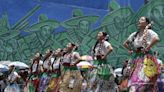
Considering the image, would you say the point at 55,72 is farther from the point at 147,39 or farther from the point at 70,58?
the point at 147,39

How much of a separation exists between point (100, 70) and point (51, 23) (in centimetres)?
1917

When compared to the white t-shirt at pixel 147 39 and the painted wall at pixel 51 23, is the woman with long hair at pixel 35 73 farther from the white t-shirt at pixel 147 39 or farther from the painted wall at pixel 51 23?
→ the painted wall at pixel 51 23

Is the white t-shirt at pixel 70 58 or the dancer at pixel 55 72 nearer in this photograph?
the white t-shirt at pixel 70 58

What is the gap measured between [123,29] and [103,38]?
58.8 ft

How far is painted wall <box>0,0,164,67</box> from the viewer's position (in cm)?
2912

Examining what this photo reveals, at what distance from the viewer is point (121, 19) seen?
1144 inches

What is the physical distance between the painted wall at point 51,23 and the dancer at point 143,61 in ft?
64.8

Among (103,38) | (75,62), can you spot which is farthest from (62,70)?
(103,38)

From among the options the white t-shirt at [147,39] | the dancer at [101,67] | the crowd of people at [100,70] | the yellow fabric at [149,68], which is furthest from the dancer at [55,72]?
the yellow fabric at [149,68]

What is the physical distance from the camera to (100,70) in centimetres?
1093

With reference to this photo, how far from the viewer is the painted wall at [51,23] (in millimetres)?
29125

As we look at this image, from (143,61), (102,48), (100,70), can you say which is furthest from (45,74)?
(143,61)

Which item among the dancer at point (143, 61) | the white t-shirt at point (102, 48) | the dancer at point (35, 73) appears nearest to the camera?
the dancer at point (143, 61)

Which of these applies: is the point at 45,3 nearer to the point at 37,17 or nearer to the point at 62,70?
the point at 37,17
